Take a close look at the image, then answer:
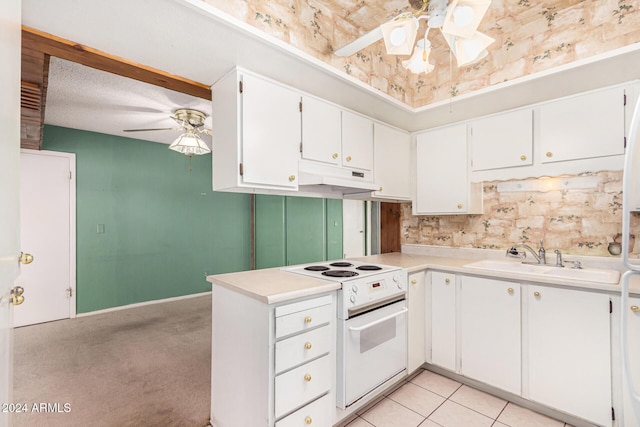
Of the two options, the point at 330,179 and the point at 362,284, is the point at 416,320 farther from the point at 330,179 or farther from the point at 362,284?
the point at 330,179

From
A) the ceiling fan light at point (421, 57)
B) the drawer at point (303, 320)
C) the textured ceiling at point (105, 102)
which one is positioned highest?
the textured ceiling at point (105, 102)

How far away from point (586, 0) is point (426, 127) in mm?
1327

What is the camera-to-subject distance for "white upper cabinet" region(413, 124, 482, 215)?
2.63 meters

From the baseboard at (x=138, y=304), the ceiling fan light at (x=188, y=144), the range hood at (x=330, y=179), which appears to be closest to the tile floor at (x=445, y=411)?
the range hood at (x=330, y=179)

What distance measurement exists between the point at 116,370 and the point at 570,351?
3.41 m

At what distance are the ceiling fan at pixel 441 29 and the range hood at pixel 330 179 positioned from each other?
79cm

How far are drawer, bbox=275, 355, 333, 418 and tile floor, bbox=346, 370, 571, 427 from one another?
49 centimetres

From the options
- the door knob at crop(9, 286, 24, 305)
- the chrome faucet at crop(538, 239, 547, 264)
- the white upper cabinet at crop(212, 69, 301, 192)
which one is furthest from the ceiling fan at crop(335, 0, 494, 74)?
the door knob at crop(9, 286, 24, 305)

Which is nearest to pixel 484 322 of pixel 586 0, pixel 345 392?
pixel 345 392

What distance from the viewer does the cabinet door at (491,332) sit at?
6.52 feet

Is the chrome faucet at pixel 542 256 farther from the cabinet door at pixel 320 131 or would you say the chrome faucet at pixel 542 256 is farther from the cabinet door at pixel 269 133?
the cabinet door at pixel 269 133

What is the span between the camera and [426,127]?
2896 mm

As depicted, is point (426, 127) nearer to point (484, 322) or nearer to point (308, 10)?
point (308, 10)

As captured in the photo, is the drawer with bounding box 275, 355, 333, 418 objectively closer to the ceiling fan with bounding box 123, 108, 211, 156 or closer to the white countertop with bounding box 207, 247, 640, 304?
the white countertop with bounding box 207, 247, 640, 304
